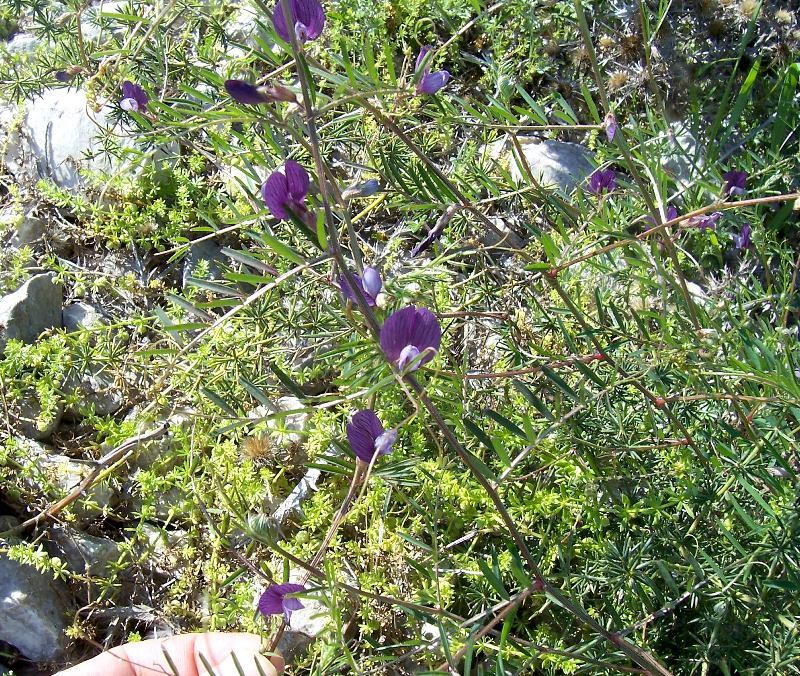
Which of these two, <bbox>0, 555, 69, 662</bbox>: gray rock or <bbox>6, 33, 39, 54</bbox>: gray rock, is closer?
<bbox>0, 555, 69, 662</bbox>: gray rock

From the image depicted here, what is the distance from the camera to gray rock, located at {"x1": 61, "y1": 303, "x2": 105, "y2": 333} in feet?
9.45

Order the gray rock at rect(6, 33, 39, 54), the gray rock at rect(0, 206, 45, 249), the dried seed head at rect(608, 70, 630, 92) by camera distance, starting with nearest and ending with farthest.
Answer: the dried seed head at rect(608, 70, 630, 92)
the gray rock at rect(0, 206, 45, 249)
the gray rock at rect(6, 33, 39, 54)

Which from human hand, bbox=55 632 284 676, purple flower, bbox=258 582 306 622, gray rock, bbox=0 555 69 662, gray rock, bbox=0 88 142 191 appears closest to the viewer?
purple flower, bbox=258 582 306 622

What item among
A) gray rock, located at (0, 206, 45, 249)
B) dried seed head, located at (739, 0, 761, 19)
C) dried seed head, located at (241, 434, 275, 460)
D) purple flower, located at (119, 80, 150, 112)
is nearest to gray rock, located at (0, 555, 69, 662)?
dried seed head, located at (241, 434, 275, 460)

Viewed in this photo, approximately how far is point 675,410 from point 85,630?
5.80ft

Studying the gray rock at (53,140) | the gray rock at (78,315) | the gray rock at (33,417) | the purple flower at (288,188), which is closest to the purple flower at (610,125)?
the purple flower at (288,188)

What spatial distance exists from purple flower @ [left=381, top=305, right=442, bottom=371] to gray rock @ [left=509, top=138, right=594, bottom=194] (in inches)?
73.2

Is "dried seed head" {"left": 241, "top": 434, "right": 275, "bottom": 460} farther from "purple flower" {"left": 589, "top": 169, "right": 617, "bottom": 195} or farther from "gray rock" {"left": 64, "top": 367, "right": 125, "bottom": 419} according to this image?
"purple flower" {"left": 589, "top": 169, "right": 617, "bottom": 195}

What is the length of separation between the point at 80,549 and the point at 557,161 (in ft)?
6.86

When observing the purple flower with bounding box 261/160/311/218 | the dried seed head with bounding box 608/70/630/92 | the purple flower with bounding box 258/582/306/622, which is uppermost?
the purple flower with bounding box 261/160/311/218

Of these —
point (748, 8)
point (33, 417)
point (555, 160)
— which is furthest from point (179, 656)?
point (748, 8)

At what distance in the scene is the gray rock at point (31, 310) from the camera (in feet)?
8.87

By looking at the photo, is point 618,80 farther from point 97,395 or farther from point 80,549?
point 80,549

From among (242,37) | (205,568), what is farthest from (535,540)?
(242,37)
